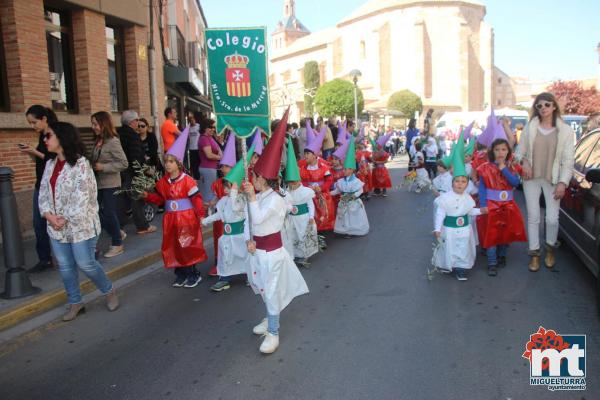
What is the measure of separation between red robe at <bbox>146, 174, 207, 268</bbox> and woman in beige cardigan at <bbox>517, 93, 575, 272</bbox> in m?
3.71

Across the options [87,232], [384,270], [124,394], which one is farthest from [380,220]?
[124,394]

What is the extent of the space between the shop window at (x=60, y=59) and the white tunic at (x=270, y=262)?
7.06 meters

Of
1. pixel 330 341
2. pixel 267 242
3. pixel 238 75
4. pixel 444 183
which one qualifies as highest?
pixel 238 75

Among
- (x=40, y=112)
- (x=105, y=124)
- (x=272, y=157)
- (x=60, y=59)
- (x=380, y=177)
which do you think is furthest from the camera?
(x=380, y=177)

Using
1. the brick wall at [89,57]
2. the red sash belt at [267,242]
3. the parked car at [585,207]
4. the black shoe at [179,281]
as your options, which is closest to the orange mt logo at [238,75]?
the red sash belt at [267,242]

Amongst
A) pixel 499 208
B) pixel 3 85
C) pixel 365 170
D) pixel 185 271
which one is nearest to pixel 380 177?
pixel 365 170

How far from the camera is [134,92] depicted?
12.0m

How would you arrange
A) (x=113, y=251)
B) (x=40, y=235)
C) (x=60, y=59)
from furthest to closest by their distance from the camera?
(x=60, y=59), (x=113, y=251), (x=40, y=235)

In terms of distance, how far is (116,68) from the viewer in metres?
11.8

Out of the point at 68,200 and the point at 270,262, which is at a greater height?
the point at 68,200

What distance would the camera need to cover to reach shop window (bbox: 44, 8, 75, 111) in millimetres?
9566

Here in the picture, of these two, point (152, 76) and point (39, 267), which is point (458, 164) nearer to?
point (39, 267)

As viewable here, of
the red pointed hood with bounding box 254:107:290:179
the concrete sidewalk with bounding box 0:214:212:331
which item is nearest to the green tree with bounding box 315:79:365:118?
the concrete sidewalk with bounding box 0:214:212:331

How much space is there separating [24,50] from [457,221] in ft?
23.7
